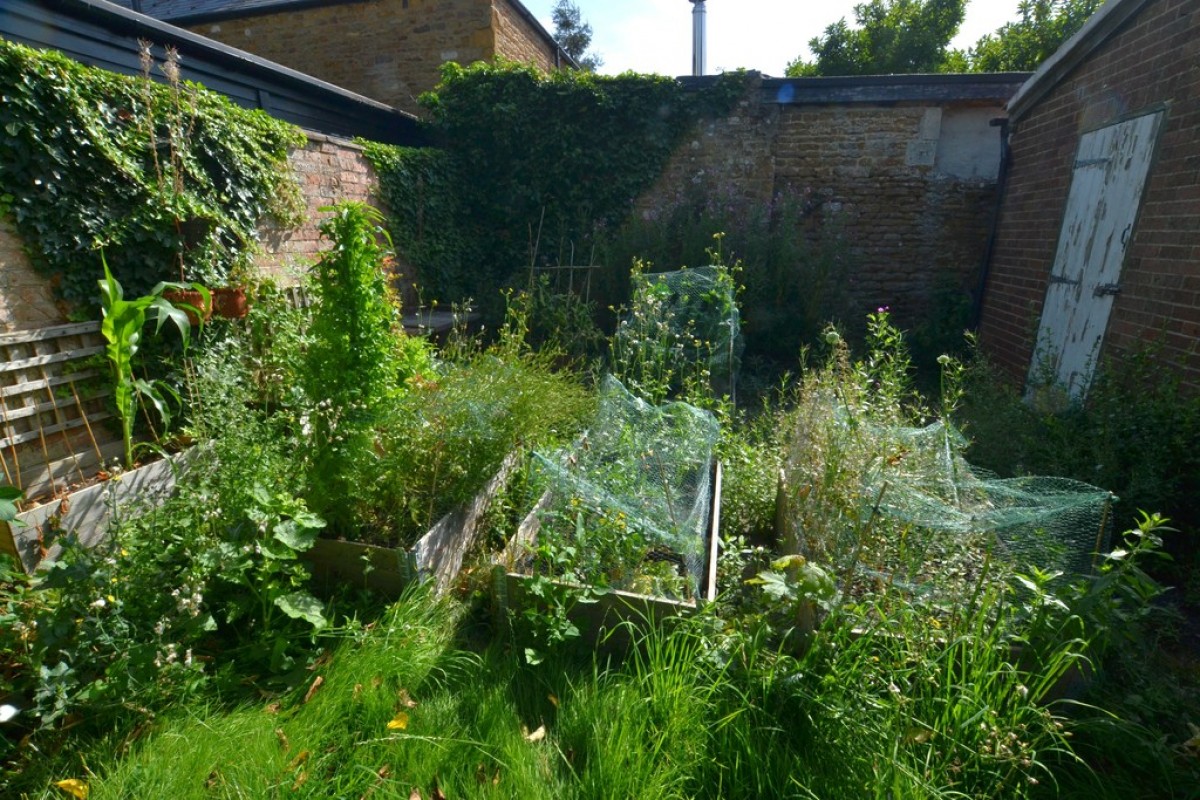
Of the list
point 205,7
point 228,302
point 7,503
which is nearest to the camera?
point 7,503

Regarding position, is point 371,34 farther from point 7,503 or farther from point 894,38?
point 894,38

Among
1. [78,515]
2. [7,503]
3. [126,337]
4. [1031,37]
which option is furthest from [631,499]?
[1031,37]

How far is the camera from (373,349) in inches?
110

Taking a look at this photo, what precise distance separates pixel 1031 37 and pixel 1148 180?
12860 mm

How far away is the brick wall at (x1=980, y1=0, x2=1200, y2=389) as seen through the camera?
388 cm

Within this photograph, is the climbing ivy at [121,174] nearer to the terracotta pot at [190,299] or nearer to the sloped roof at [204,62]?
the terracotta pot at [190,299]

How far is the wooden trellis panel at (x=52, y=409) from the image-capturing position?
10.1 ft

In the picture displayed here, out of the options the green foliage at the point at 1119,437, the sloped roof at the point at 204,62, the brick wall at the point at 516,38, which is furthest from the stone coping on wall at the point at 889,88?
the green foliage at the point at 1119,437

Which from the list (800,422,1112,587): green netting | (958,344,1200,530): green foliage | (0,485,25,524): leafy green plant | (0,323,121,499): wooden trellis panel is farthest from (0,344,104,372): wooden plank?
(958,344,1200,530): green foliage

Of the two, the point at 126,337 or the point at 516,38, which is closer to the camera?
the point at 126,337

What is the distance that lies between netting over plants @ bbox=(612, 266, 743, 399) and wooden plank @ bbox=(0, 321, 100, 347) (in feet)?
10.1

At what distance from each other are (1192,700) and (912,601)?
901 mm

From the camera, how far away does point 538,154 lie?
8.52 meters

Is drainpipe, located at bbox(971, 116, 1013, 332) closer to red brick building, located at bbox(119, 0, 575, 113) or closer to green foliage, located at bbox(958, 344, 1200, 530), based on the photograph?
green foliage, located at bbox(958, 344, 1200, 530)
